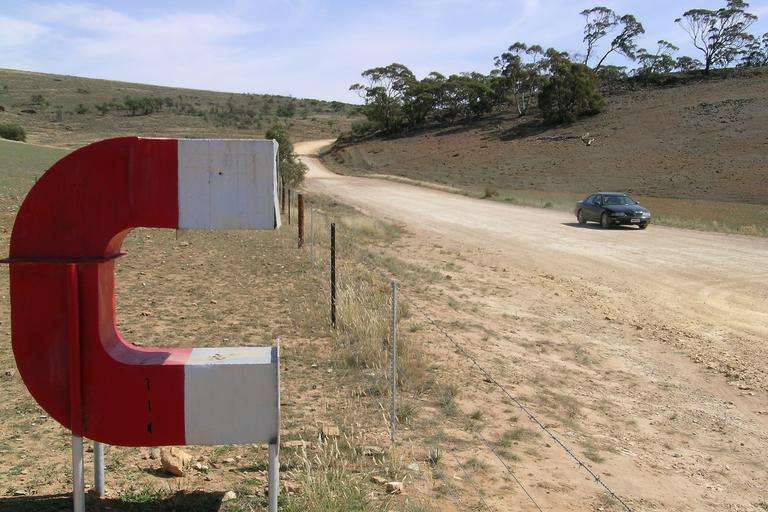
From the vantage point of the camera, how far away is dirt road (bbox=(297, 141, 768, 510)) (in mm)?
5578

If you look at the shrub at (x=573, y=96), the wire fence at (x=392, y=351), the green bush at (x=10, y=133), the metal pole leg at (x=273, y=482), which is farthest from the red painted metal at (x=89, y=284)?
the shrub at (x=573, y=96)

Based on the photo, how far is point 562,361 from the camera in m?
8.31

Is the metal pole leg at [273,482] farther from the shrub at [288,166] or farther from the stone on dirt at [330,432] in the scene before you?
the shrub at [288,166]

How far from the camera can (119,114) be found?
76.9m

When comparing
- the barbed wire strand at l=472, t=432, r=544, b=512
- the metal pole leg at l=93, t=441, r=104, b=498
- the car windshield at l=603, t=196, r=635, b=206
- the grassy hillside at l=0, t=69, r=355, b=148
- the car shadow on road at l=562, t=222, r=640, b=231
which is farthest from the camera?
the grassy hillside at l=0, t=69, r=355, b=148

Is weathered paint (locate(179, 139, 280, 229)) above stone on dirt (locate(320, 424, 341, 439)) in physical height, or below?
above

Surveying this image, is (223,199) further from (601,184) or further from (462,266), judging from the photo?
(601,184)

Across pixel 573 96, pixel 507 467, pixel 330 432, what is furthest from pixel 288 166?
pixel 573 96

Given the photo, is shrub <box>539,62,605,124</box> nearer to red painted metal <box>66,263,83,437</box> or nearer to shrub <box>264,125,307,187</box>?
shrub <box>264,125,307,187</box>

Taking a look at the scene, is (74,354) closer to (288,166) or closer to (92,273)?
(92,273)

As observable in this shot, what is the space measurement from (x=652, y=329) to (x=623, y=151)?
48483 millimetres

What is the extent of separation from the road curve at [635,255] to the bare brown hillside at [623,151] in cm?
1848

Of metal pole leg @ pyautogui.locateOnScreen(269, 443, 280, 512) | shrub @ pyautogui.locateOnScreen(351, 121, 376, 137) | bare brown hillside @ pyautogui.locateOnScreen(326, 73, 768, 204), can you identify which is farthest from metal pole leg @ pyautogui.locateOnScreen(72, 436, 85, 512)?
shrub @ pyautogui.locateOnScreen(351, 121, 376, 137)

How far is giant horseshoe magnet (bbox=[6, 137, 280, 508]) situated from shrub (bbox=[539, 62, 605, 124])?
68.8 metres
